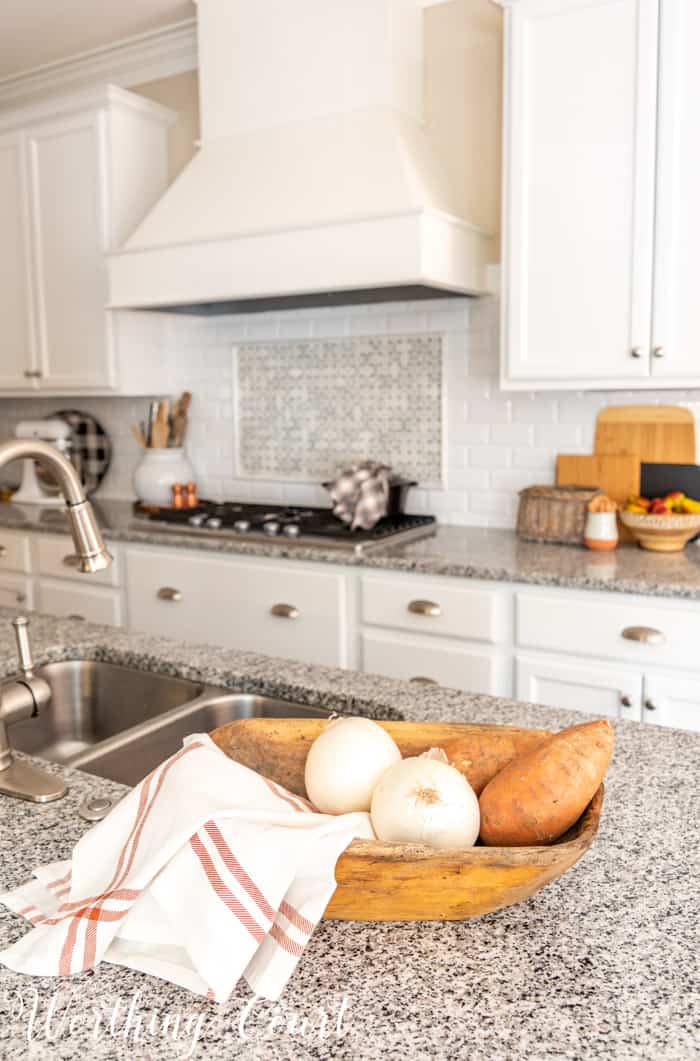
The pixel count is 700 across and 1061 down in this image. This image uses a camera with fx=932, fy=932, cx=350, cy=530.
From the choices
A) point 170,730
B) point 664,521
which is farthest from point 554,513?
point 170,730

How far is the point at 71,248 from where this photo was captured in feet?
12.5

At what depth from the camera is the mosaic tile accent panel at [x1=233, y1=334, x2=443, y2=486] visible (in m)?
3.41

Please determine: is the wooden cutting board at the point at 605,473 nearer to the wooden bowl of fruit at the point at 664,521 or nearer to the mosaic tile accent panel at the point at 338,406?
the wooden bowl of fruit at the point at 664,521

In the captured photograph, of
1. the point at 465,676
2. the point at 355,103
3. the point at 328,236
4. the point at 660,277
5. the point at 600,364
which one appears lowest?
the point at 465,676

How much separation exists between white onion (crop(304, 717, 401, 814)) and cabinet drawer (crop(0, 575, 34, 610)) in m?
3.18

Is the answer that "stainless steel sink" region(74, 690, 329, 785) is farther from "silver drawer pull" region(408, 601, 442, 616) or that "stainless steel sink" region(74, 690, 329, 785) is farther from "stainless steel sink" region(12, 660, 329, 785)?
"silver drawer pull" region(408, 601, 442, 616)

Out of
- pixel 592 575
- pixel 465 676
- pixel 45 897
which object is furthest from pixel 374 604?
pixel 45 897

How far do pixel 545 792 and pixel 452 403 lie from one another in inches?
103

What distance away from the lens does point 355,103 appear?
118 inches

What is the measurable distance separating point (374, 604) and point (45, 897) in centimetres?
198

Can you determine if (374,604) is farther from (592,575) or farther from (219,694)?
(219,694)

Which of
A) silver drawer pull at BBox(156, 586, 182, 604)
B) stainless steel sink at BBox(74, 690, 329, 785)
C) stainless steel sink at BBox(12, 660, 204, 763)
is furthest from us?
silver drawer pull at BBox(156, 586, 182, 604)

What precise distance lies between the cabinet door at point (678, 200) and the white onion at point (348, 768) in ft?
6.61

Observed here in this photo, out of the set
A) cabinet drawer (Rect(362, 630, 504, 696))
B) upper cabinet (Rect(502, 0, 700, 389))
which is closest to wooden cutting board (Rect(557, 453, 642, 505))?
upper cabinet (Rect(502, 0, 700, 389))
